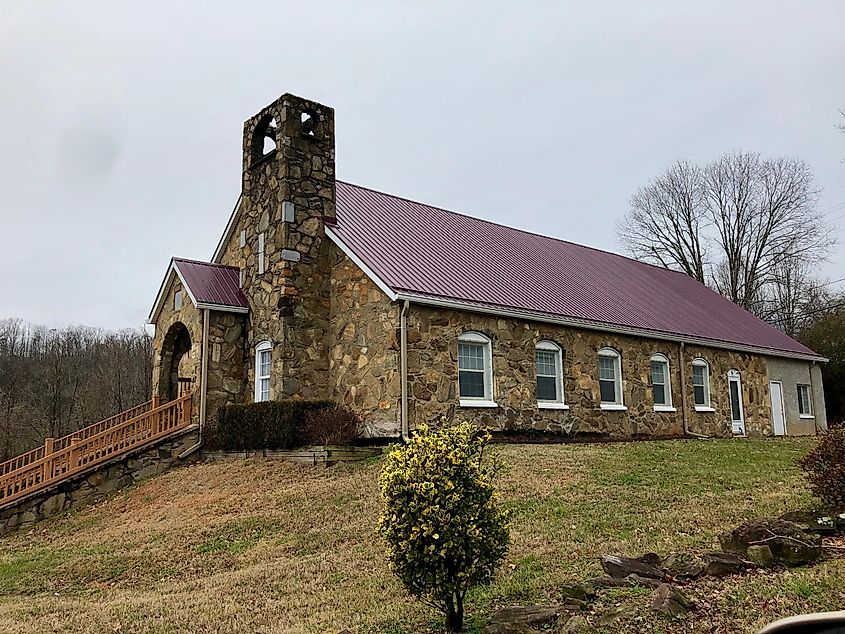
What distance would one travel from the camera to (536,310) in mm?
18641

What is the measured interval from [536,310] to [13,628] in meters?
13.0

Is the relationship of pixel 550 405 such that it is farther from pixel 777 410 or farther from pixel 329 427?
pixel 777 410

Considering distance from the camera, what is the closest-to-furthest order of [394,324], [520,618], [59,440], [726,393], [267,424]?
[520,618] → [394,324] → [267,424] → [59,440] → [726,393]

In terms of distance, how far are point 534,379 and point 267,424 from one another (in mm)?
6191

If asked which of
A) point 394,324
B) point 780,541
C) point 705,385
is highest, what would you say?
point 394,324

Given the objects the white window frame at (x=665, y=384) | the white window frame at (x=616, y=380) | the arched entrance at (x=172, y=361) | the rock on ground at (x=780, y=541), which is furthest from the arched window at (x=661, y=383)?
the rock on ground at (x=780, y=541)

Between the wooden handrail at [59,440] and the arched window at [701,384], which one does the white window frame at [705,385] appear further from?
the wooden handrail at [59,440]

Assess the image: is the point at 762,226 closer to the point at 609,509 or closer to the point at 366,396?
the point at 366,396

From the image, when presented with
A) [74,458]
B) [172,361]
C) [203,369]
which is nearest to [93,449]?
[74,458]

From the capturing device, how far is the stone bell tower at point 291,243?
18.0 m

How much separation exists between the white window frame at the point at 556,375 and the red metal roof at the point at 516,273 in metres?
0.78

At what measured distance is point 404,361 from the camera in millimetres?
16047

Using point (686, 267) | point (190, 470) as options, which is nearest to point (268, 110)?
point (190, 470)

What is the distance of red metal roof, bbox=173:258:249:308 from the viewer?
62.8 feet
